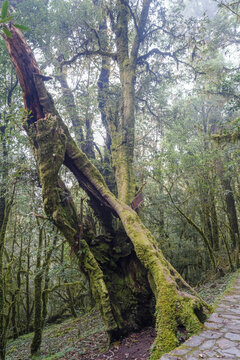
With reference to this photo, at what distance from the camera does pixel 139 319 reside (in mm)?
5625

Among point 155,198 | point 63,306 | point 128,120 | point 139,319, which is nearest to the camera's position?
point 139,319

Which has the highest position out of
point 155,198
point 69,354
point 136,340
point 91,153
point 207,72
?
point 207,72

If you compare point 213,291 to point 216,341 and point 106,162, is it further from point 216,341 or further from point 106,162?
point 106,162

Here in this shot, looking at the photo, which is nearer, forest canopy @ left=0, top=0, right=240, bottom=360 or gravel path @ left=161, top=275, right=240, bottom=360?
gravel path @ left=161, top=275, right=240, bottom=360

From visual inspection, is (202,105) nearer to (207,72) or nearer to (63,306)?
(207,72)

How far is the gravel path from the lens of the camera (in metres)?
3.15

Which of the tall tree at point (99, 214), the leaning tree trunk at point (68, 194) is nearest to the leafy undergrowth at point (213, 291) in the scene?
the tall tree at point (99, 214)

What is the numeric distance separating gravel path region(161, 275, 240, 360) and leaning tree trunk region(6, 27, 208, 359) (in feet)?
1.27

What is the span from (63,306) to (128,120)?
1593cm

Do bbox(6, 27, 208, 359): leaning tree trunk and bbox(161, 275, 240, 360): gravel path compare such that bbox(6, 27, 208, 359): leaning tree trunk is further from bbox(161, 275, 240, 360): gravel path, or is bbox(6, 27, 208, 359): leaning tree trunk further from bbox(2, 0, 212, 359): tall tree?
bbox(161, 275, 240, 360): gravel path

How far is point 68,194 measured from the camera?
6383 millimetres

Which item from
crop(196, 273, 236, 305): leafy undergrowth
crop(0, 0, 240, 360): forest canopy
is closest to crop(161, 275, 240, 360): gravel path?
crop(0, 0, 240, 360): forest canopy

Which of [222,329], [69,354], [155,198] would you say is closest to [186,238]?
[155,198]

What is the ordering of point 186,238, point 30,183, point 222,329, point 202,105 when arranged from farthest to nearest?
point 202,105
point 186,238
point 30,183
point 222,329
